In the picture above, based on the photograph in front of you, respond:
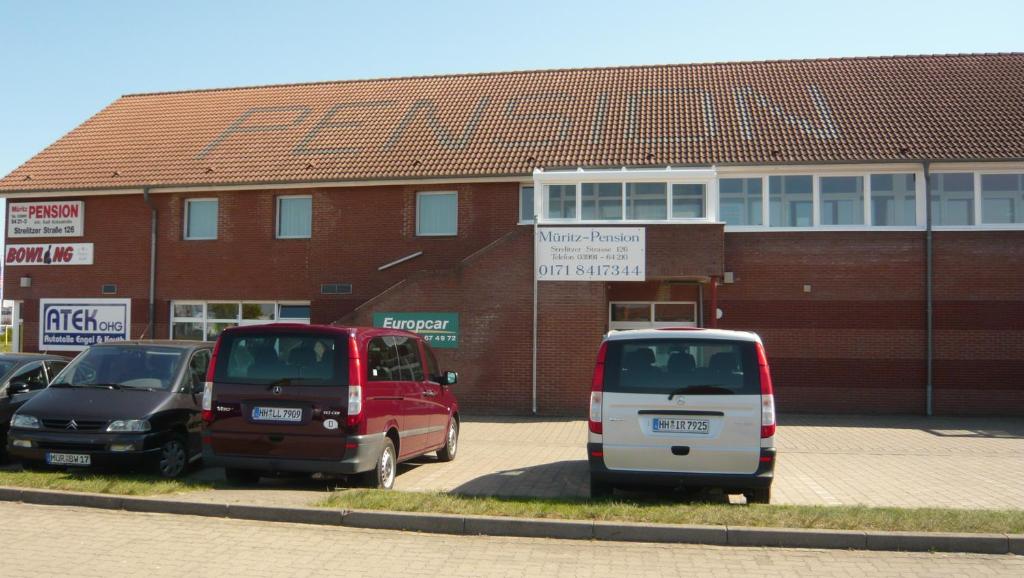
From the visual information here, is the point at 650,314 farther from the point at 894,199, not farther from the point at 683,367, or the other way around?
the point at 683,367

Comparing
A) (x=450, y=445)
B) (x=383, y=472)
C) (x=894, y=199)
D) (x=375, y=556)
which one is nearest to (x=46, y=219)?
(x=450, y=445)

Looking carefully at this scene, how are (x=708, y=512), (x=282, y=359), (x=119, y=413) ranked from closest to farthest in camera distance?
(x=708, y=512), (x=282, y=359), (x=119, y=413)

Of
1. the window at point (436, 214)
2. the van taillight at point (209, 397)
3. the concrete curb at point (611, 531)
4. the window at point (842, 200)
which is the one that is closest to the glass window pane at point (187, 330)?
the window at point (436, 214)

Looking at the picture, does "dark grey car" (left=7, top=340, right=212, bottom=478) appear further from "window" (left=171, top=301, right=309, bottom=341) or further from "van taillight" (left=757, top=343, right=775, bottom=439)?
"window" (left=171, top=301, right=309, bottom=341)

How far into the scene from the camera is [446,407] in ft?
38.4

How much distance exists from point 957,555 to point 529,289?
1133cm

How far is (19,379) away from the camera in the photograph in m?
11.6

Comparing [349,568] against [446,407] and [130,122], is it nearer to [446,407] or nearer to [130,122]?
[446,407]

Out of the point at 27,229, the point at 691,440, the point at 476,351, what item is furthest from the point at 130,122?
the point at 691,440

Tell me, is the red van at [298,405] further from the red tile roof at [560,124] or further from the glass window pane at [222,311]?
the glass window pane at [222,311]

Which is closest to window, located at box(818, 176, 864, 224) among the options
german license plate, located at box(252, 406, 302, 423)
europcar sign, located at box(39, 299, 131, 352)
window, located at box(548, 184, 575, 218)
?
window, located at box(548, 184, 575, 218)

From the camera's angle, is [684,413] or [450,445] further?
[450,445]

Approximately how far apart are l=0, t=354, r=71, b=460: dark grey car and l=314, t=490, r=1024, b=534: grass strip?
5.45 m

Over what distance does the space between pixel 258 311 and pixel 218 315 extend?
44.5 inches
